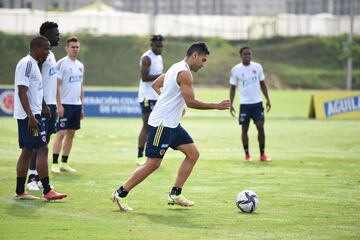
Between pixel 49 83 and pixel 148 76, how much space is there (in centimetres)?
367

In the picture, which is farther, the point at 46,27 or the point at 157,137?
the point at 46,27

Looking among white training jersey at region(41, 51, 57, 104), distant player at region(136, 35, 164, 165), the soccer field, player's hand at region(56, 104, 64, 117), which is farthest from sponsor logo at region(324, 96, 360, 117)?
white training jersey at region(41, 51, 57, 104)

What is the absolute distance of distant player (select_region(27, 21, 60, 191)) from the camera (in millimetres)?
13148

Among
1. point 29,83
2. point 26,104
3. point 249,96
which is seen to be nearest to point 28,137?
point 26,104

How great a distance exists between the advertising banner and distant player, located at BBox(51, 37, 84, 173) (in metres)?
17.4

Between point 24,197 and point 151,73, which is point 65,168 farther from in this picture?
point 24,197

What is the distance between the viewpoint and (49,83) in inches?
531

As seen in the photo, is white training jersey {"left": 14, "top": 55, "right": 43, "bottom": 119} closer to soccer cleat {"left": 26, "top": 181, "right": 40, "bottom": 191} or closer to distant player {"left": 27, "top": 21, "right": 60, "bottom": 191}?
distant player {"left": 27, "top": 21, "right": 60, "bottom": 191}

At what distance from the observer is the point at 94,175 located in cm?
1513

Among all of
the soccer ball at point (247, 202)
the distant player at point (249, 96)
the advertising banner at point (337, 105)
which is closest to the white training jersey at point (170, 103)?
the soccer ball at point (247, 202)

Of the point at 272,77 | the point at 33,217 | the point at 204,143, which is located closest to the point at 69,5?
the point at 272,77

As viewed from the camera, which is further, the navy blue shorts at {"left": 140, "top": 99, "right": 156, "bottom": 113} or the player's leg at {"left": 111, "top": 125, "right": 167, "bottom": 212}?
the navy blue shorts at {"left": 140, "top": 99, "right": 156, "bottom": 113}

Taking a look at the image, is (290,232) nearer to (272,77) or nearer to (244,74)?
(244,74)

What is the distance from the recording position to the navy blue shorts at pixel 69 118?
51.1 feet
